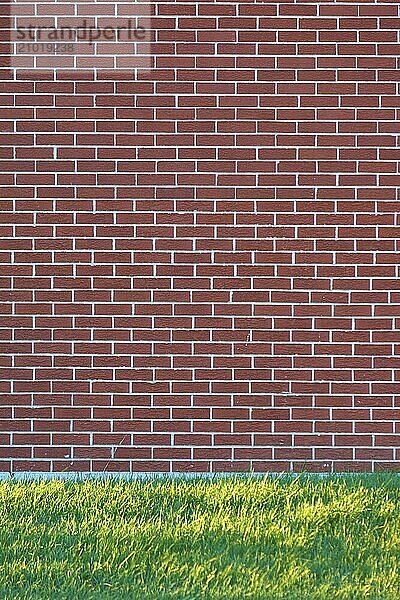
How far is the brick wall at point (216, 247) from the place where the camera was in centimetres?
629

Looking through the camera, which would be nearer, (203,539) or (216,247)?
(203,539)

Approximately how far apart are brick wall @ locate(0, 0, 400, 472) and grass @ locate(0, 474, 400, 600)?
0.44 meters

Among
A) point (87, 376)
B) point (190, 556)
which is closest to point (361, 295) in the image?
point (87, 376)

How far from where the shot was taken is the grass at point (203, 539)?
433 cm

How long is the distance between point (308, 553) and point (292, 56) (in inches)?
122

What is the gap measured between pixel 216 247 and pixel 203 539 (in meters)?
2.04

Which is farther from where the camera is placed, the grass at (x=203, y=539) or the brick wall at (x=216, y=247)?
the brick wall at (x=216, y=247)

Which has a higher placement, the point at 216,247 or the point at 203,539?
the point at 216,247

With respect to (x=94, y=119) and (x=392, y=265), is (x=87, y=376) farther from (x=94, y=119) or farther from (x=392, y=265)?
(x=392, y=265)

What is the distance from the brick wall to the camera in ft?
20.6

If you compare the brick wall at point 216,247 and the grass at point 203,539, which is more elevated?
the brick wall at point 216,247

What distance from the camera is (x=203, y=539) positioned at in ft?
16.1

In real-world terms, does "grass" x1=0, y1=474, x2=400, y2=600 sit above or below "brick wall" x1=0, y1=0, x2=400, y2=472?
below

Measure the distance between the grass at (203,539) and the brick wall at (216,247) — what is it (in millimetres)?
439
